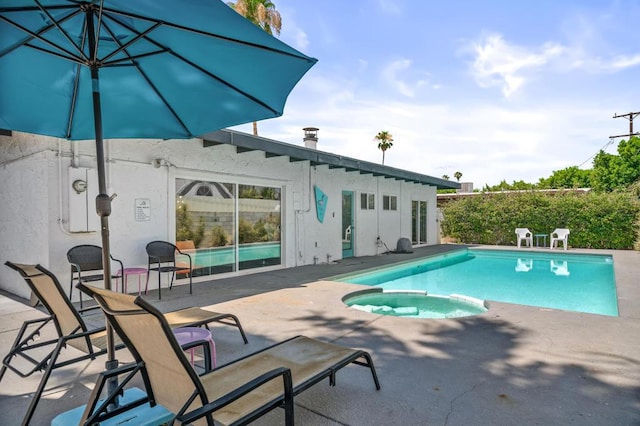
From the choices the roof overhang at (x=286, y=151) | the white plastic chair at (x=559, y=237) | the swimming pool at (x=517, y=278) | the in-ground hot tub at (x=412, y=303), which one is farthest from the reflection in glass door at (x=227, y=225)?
the white plastic chair at (x=559, y=237)

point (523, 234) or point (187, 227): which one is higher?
point (187, 227)

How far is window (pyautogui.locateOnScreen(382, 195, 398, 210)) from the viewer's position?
1441cm

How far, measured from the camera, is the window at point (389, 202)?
1441 cm

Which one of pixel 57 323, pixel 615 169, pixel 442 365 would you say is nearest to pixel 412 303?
pixel 442 365

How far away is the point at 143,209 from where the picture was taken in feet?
22.9

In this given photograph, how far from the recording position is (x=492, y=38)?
402 inches

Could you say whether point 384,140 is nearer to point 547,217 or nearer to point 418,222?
point 418,222

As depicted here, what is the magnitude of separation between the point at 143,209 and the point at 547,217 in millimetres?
16048

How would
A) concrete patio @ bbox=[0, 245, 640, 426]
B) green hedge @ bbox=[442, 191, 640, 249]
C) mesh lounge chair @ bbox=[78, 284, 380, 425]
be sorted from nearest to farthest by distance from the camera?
mesh lounge chair @ bbox=[78, 284, 380, 425] < concrete patio @ bbox=[0, 245, 640, 426] < green hedge @ bbox=[442, 191, 640, 249]

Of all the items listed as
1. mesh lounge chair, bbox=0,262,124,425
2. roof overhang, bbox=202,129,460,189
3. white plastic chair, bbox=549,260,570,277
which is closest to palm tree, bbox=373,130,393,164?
roof overhang, bbox=202,129,460,189

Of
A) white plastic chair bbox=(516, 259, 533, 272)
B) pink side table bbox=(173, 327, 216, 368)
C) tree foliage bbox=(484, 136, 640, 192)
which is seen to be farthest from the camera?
tree foliage bbox=(484, 136, 640, 192)

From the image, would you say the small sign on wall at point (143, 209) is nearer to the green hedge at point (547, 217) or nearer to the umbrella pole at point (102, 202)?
the umbrella pole at point (102, 202)

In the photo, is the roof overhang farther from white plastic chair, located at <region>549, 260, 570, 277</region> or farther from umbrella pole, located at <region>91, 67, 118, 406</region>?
white plastic chair, located at <region>549, 260, 570, 277</region>

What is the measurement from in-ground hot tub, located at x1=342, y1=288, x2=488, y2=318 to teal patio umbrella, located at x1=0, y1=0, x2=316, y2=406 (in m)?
4.12
